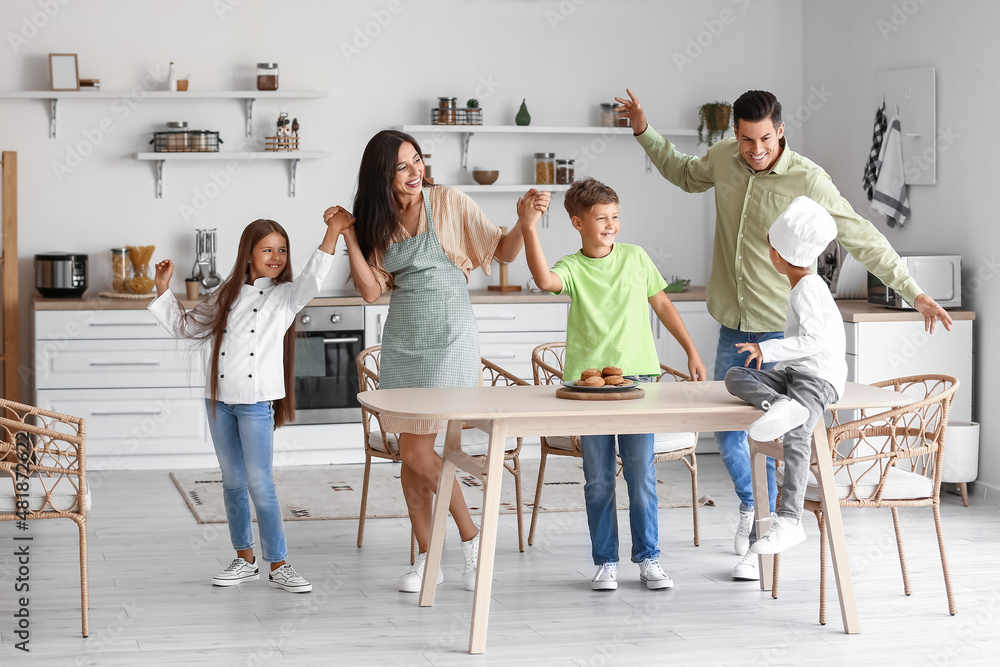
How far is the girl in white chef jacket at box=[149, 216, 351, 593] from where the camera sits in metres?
3.22

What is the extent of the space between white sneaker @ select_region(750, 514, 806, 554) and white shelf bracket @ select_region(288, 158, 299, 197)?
3688 millimetres

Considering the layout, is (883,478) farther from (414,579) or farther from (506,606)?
(414,579)

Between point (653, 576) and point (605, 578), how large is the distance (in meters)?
0.14

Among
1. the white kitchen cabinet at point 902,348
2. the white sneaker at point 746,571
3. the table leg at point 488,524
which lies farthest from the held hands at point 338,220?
the white kitchen cabinet at point 902,348

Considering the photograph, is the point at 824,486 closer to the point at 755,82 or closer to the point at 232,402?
the point at 232,402

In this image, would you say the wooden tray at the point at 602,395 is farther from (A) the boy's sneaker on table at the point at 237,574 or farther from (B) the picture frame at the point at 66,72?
(B) the picture frame at the point at 66,72

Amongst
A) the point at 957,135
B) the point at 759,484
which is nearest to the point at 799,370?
the point at 759,484

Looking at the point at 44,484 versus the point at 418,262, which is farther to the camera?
the point at 418,262

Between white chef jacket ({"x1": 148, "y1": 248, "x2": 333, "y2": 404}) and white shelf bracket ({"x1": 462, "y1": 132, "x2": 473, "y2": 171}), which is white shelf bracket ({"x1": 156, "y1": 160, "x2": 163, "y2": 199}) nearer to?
white shelf bracket ({"x1": 462, "y1": 132, "x2": 473, "y2": 171})

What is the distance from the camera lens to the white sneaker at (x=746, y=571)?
346 centimetres

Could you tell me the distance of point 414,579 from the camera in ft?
11.1

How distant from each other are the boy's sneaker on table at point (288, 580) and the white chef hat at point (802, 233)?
1.66 m

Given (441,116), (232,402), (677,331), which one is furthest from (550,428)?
(441,116)

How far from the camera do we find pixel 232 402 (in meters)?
3.22
